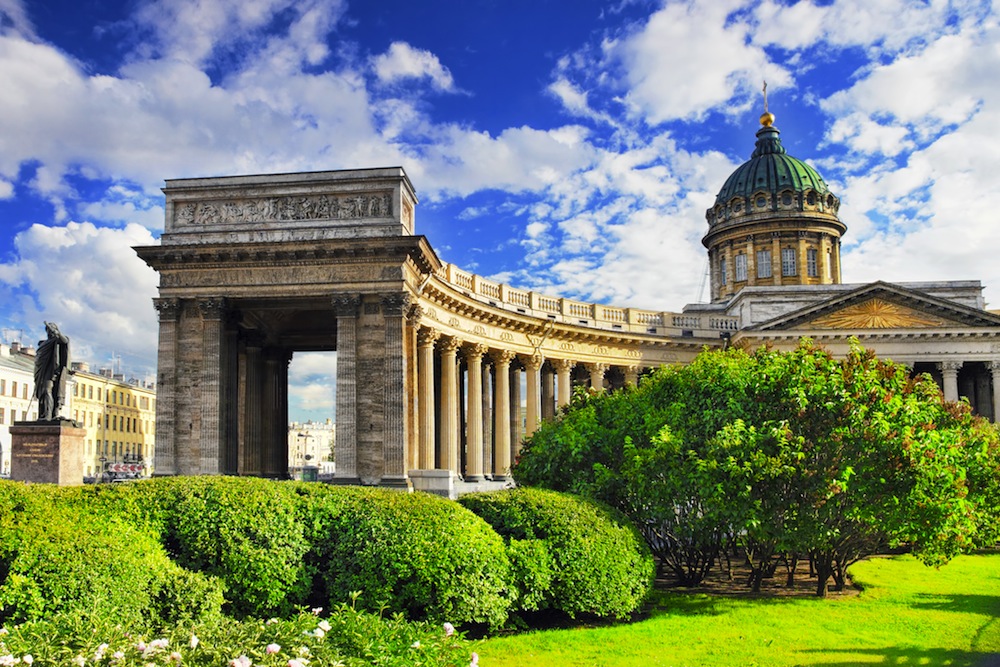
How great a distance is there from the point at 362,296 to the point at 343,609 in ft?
71.9

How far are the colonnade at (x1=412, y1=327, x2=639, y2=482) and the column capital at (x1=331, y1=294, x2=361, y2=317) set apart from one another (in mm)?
5464

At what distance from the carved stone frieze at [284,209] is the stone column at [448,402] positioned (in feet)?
30.4

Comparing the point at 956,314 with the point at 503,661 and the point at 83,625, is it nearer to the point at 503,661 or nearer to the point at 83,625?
the point at 503,661

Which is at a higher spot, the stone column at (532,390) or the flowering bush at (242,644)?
the stone column at (532,390)

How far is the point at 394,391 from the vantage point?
33094 mm

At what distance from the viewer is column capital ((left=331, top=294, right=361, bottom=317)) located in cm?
3369

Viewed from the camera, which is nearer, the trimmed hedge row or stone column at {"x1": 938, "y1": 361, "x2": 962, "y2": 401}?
the trimmed hedge row

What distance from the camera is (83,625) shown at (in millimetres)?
11211

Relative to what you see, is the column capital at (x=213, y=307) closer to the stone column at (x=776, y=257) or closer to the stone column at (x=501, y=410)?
the stone column at (x=501, y=410)

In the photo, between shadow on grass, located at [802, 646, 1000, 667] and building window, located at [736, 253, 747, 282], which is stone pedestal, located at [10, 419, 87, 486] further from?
building window, located at [736, 253, 747, 282]

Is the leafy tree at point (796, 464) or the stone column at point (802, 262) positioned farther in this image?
the stone column at point (802, 262)

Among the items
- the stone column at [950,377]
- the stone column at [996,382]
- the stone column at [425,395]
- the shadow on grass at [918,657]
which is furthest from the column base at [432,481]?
the stone column at [996,382]

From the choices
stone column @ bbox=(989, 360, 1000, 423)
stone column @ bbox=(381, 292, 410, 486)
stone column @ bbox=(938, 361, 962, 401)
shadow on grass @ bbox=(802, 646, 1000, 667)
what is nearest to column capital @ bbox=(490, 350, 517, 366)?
stone column @ bbox=(381, 292, 410, 486)

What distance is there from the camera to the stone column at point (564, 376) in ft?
167
